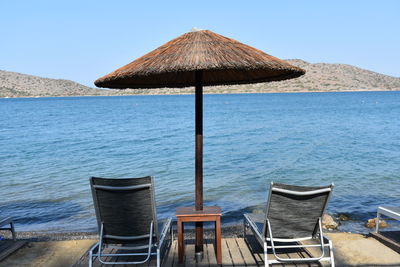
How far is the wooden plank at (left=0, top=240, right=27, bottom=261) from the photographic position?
406cm

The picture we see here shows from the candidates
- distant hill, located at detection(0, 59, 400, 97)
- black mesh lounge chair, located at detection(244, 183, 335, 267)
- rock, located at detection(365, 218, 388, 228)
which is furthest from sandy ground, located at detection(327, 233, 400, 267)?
distant hill, located at detection(0, 59, 400, 97)

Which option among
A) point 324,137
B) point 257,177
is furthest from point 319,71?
point 257,177

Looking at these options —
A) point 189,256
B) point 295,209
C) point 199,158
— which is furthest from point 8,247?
point 295,209

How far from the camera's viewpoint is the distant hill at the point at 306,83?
122500 mm

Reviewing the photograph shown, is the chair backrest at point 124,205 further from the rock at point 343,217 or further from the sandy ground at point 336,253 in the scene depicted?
the rock at point 343,217

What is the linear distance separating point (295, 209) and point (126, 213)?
1471 millimetres

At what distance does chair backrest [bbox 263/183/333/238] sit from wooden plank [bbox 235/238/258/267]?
36cm

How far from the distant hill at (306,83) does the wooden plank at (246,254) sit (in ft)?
376

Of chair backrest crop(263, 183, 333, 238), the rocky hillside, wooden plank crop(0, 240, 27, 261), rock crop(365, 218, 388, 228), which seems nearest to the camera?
chair backrest crop(263, 183, 333, 238)

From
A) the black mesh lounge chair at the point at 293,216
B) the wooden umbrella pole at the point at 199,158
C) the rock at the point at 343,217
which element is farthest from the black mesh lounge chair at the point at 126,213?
the rock at the point at 343,217

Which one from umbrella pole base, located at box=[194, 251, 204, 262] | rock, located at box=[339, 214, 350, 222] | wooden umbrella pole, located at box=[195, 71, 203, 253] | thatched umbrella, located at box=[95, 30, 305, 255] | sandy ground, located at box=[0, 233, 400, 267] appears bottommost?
rock, located at box=[339, 214, 350, 222]

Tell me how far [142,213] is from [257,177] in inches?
344

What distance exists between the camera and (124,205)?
318cm

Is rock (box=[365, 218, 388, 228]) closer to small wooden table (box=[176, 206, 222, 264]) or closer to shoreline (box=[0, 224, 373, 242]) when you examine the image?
shoreline (box=[0, 224, 373, 242])
